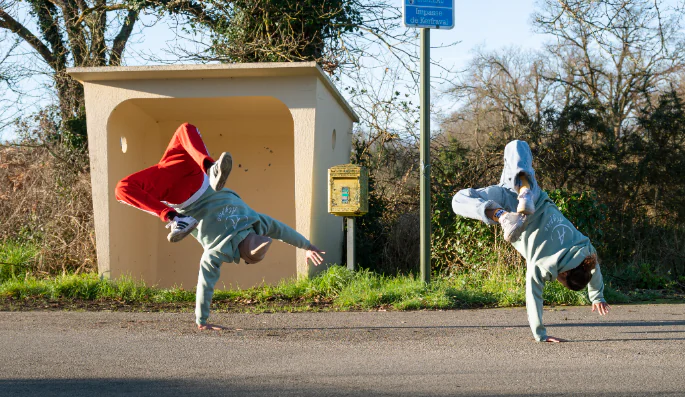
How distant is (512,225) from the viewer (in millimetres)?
4879

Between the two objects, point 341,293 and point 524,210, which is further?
point 341,293

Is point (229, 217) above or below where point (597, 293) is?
above

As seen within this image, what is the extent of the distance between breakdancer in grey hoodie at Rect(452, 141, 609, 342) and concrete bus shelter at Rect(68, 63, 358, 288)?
395 cm

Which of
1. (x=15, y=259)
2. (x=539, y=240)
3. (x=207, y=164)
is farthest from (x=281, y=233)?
(x=15, y=259)

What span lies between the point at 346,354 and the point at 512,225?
160cm

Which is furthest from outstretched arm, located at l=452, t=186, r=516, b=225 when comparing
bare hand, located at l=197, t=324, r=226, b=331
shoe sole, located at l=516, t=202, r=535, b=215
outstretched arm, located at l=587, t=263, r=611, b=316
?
bare hand, located at l=197, t=324, r=226, b=331

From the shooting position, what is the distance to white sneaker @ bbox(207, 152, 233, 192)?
18.1 feet

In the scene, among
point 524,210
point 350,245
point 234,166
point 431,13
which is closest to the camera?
point 524,210

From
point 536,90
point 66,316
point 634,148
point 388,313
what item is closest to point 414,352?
point 388,313

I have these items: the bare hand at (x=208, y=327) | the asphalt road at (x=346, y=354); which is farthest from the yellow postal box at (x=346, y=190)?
the bare hand at (x=208, y=327)

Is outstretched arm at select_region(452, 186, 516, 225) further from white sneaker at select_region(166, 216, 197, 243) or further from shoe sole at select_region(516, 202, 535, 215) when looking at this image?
white sneaker at select_region(166, 216, 197, 243)

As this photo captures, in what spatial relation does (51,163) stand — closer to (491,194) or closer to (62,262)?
(62,262)

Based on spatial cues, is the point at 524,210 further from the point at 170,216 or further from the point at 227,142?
the point at 227,142

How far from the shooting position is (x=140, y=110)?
34.7 feet
